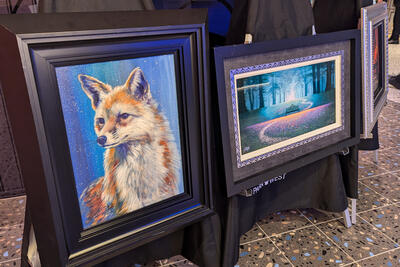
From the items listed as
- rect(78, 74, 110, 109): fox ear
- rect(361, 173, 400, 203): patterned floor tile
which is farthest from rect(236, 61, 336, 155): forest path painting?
rect(361, 173, 400, 203): patterned floor tile

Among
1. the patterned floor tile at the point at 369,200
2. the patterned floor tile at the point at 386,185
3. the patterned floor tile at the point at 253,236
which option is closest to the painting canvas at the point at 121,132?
the patterned floor tile at the point at 253,236

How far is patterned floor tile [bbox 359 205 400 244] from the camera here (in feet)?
4.78

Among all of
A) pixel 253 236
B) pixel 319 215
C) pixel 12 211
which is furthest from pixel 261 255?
pixel 12 211

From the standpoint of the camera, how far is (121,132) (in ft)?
2.47

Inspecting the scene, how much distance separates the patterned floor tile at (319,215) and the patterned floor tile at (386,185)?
1.19 ft

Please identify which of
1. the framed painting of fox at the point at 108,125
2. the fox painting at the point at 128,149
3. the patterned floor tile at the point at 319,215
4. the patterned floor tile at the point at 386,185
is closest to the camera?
the framed painting of fox at the point at 108,125

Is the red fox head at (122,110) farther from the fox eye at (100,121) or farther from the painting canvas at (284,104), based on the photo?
the painting canvas at (284,104)

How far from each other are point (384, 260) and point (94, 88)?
1.25 metres

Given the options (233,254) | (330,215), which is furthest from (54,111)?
(330,215)

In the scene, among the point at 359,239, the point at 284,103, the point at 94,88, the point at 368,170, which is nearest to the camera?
the point at 94,88

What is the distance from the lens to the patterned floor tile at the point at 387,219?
146 centimetres

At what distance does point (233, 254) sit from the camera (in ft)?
3.58

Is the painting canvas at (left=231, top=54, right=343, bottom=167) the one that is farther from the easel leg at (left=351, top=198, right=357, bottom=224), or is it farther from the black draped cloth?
the easel leg at (left=351, top=198, right=357, bottom=224)

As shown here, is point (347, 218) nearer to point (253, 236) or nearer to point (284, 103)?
point (253, 236)
